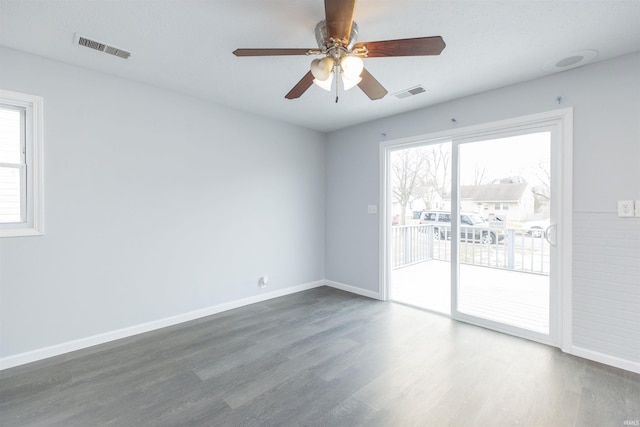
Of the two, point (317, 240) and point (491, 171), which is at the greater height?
point (491, 171)

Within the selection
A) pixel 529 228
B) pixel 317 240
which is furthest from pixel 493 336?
pixel 317 240

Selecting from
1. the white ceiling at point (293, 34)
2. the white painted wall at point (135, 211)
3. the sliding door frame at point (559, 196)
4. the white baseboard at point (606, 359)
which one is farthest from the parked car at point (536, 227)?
the white painted wall at point (135, 211)

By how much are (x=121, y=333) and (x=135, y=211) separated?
120 centimetres

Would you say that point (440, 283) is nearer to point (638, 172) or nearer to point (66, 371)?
point (638, 172)

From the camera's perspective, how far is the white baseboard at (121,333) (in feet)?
7.66

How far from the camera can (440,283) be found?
468 centimetres

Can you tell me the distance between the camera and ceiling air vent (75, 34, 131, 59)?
2.14 metres

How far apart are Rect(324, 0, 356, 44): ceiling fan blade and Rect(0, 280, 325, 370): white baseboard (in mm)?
3135

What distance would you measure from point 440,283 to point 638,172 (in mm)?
2887

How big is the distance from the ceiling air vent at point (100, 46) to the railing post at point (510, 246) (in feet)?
13.3

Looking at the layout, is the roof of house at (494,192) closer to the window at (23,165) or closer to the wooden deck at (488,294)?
the wooden deck at (488,294)

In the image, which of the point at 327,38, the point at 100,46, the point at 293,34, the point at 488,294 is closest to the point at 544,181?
the point at 488,294

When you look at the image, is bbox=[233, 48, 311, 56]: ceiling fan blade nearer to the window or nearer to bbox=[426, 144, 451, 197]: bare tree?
the window

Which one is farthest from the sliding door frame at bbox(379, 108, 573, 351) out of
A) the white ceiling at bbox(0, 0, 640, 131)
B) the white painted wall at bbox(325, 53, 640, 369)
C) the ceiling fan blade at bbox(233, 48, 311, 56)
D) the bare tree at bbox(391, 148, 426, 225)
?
the ceiling fan blade at bbox(233, 48, 311, 56)
